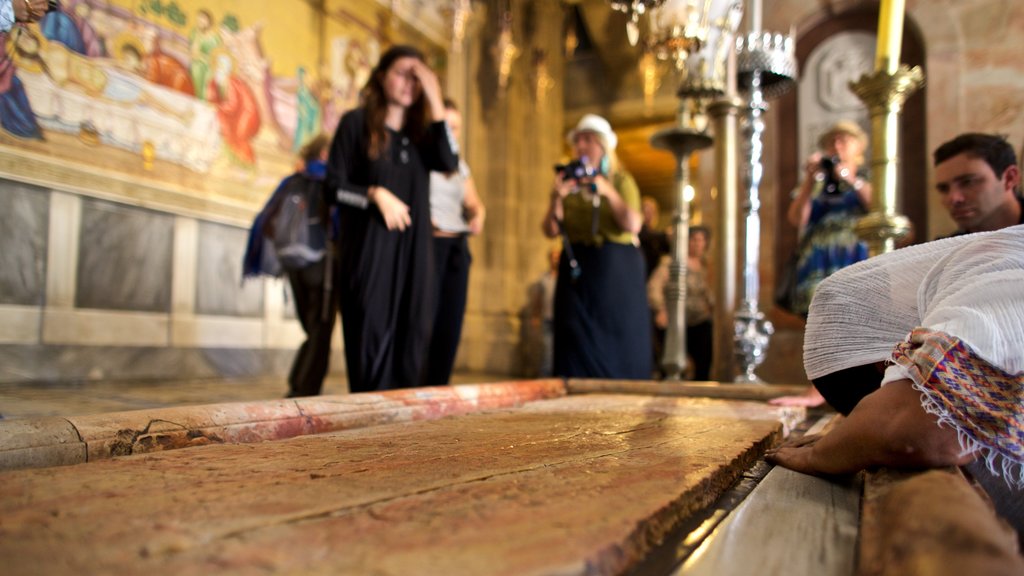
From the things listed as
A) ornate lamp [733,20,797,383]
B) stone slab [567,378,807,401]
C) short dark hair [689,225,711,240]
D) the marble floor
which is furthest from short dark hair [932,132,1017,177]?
short dark hair [689,225,711,240]

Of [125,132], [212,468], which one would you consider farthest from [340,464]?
[125,132]

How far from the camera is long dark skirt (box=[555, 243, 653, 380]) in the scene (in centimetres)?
386

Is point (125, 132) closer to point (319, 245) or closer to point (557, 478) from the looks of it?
point (319, 245)

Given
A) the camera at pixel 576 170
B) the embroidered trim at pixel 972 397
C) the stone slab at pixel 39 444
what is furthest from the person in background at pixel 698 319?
the stone slab at pixel 39 444

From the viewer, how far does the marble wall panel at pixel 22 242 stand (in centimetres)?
525

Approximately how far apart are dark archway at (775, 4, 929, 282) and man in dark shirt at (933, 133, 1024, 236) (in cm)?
402

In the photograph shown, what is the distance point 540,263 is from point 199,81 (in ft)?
20.4

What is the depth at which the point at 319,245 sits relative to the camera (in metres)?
4.36

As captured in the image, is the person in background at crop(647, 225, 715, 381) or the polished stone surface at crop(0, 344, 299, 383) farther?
the person in background at crop(647, 225, 715, 381)

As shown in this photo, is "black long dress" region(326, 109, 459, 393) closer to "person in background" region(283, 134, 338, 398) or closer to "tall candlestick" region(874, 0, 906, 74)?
"person in background" region(283, 134, 338, 398)

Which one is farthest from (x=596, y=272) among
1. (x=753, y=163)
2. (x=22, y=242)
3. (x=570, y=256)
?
(x=22, y=242)

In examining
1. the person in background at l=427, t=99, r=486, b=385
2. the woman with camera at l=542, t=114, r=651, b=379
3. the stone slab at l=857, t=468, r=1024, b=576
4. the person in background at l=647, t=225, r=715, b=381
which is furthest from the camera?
the person in background at l=647, t=225, r=715, b=381

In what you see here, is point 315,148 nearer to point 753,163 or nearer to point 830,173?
point 753,163

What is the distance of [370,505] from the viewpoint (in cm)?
84
